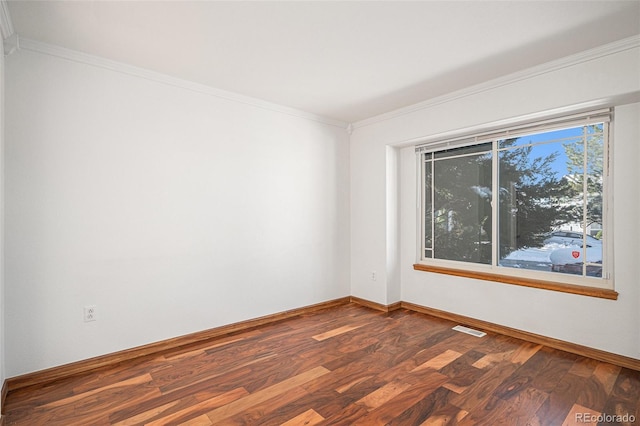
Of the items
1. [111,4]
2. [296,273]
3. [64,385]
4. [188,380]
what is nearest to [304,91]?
[111,4]

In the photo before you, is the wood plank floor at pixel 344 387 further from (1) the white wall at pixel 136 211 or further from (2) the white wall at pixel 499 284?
(1) the white wall at pixel 136 211

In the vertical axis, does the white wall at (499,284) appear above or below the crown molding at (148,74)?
below

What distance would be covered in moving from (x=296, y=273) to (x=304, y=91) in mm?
2078

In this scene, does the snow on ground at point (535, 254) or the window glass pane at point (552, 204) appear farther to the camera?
the snow on ground at point (535, 254)

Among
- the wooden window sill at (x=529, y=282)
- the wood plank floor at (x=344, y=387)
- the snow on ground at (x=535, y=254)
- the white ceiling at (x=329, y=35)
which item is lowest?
the wood plank floor at (x=344, y=387)

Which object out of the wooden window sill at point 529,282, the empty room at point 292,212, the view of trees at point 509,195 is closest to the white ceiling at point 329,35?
the empty room at point 292,212

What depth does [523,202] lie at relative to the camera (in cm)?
333

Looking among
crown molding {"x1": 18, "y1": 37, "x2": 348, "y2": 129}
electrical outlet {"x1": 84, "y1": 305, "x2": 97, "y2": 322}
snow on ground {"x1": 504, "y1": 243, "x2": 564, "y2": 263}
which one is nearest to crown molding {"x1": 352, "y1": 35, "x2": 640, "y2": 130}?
crown molding {"x1": 18, "y1": 37, "x2": 348, "y2": 129}

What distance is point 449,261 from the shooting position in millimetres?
3957

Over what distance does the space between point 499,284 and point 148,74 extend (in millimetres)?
3884

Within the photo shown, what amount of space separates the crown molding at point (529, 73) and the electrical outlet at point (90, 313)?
142 inches

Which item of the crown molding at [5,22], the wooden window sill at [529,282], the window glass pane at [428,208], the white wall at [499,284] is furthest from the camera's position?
the window glass pane at [428,208]

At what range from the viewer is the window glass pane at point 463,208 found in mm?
3639

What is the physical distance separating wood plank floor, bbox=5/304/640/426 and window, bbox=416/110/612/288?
82 cm
